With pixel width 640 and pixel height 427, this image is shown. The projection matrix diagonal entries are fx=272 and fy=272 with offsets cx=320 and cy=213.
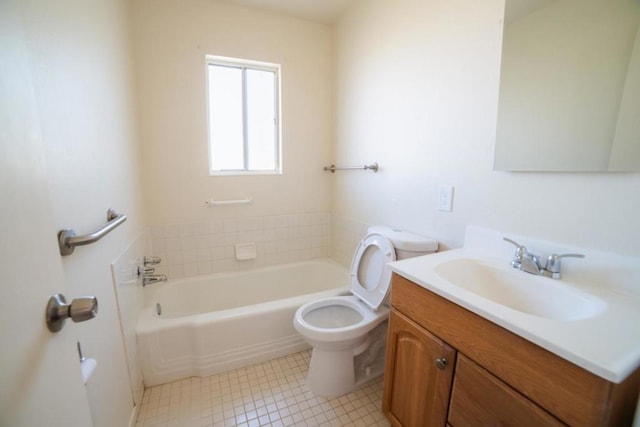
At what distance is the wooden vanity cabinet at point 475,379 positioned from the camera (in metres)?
0.63

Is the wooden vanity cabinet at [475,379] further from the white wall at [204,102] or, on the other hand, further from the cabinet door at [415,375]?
the white wall at [204,102]

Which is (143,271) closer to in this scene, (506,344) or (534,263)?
(506,344)

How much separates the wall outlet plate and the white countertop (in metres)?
0.26

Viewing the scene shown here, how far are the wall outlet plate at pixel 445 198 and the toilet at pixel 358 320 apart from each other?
0.20 meters

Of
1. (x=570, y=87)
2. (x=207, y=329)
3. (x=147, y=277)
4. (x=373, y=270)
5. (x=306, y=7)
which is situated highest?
(x=306, y=7)

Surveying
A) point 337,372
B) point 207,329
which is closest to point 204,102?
point 207,329

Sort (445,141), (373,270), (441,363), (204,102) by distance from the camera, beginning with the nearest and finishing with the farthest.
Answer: (441,363), (445,141), (373,270), (204,102)

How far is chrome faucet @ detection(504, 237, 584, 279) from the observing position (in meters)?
1.00

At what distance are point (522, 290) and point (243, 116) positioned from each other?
2.30 meters

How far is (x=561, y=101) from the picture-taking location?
1024 mm

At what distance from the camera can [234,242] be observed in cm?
241

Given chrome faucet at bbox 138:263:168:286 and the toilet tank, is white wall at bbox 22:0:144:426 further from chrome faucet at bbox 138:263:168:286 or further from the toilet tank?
the toilet tank

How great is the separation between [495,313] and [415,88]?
1344mm

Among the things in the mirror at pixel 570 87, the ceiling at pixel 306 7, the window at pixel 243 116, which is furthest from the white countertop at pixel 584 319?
the ceiling at pixel 306 7
